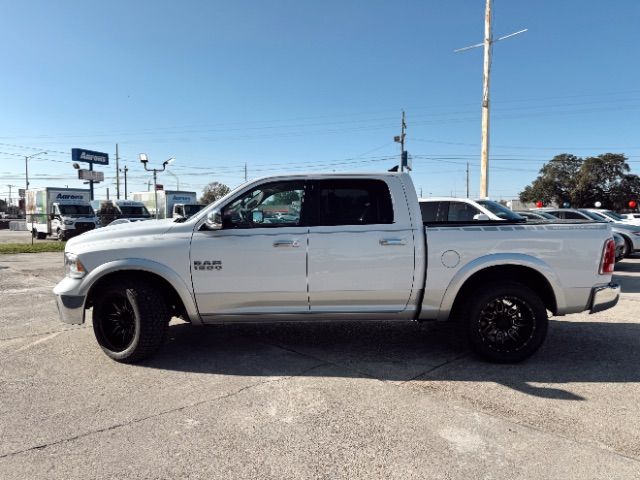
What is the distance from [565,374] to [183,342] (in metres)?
4.04

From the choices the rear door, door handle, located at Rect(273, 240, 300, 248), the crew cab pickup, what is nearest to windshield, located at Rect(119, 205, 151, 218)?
the crew cab pickup

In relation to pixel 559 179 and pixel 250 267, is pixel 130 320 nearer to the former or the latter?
pixel 250 267

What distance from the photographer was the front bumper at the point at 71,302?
14.2ft

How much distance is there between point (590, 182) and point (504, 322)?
236 feet

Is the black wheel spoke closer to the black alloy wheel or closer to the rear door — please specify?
the rear door

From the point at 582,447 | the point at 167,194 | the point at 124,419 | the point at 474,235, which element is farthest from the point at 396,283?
the point at 167,194

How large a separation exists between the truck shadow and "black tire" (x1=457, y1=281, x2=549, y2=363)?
0.16m

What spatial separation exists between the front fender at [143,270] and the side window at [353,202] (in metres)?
1.48

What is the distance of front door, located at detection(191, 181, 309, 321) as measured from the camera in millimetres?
4227

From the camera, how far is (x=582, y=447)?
2838mm

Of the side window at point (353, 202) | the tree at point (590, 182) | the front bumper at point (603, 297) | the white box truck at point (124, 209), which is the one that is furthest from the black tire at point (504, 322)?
the tree at point (590, 182)

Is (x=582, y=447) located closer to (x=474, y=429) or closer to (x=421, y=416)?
(x=474, y=429)

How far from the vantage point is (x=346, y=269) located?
4223mm

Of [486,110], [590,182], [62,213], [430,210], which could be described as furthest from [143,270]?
[590,182]
